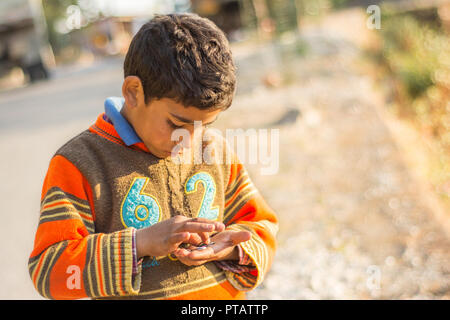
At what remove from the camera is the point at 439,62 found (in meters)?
9.25

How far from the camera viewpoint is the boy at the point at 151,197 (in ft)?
4.27

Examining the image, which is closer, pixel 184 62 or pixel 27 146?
pixel 184 62

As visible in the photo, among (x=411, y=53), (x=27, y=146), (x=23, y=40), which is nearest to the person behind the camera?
(x=27, y=146)

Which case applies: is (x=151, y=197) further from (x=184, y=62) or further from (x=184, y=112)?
(x=184, y=62)

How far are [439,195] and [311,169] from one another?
1.39 meters

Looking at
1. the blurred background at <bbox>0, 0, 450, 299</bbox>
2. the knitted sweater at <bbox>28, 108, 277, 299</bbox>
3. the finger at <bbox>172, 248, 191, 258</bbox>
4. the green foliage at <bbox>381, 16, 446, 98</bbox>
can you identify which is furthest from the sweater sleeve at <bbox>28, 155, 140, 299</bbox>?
the green foliage at <bbox>381, 16, 446, 98</bbox>

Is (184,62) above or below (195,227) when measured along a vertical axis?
above

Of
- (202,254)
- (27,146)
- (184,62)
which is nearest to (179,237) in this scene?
(202,254)

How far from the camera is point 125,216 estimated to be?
1414 millimetres

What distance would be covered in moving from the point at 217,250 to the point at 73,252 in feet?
1.29

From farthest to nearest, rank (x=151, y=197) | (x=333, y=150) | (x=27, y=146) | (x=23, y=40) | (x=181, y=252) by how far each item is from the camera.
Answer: (x=23, y=40)
(x=27, y=146)
(x=333, y=150)
(x=151, y=197)
(x=181, y=252)

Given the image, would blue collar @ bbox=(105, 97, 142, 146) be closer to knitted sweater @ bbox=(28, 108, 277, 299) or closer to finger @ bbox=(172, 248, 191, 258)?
knitted sweater @ bbox=(28, 108, 277, 299)

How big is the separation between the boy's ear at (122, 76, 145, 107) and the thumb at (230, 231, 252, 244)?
18.1 inches
